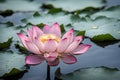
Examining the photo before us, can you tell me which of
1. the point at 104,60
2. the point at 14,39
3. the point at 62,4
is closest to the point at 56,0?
the point at 62,4

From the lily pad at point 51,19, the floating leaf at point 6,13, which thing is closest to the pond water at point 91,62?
the lily pad at point 51,19

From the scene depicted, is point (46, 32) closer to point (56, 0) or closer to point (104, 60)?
point (104, 60)

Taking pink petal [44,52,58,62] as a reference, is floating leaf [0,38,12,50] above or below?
below

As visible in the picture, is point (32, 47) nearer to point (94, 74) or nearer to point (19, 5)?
point (94, 74)

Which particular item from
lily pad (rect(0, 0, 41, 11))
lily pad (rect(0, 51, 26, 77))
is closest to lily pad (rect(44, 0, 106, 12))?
lily pad (rect(0, 0, 41, 11))

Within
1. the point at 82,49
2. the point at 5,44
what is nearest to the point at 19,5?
A: the point at 5,44

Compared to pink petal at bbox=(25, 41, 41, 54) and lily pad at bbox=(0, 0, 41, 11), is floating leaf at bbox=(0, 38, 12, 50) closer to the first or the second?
pink petal at bbox=(25, 41, 41, 54)
